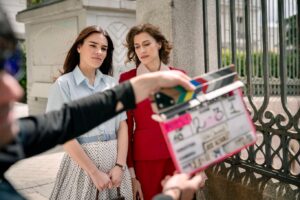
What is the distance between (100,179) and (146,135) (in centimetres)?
46

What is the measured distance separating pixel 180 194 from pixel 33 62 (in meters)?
7.52

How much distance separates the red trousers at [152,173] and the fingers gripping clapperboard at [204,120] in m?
1.22

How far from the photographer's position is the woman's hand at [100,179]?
2668 millimetres

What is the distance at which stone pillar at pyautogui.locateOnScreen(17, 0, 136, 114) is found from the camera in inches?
259

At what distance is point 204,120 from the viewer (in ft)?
5.52

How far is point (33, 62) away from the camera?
8.53m

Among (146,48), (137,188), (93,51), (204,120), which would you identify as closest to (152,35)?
(146,48)

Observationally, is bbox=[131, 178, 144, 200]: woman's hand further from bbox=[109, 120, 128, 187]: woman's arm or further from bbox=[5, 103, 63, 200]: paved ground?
bbox=[5, 103, 63, 200]: paved ground

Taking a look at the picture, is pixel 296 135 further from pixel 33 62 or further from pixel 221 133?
pixel 33 62

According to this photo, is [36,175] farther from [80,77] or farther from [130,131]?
[80,77]

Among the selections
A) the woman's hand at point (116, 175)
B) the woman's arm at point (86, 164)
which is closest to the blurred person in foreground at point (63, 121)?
the woman's arm at point (86, 164)

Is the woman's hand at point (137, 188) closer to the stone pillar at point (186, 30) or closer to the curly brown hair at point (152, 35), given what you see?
the curly brown hair at point (152, 35)

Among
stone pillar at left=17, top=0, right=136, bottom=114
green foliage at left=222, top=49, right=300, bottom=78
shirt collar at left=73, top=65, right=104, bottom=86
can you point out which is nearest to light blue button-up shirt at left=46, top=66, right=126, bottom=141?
shirt collar at left=73, top=65, right=104, bottom=86

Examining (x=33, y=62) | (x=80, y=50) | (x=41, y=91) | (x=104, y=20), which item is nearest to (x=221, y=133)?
(x=80, y=50)
